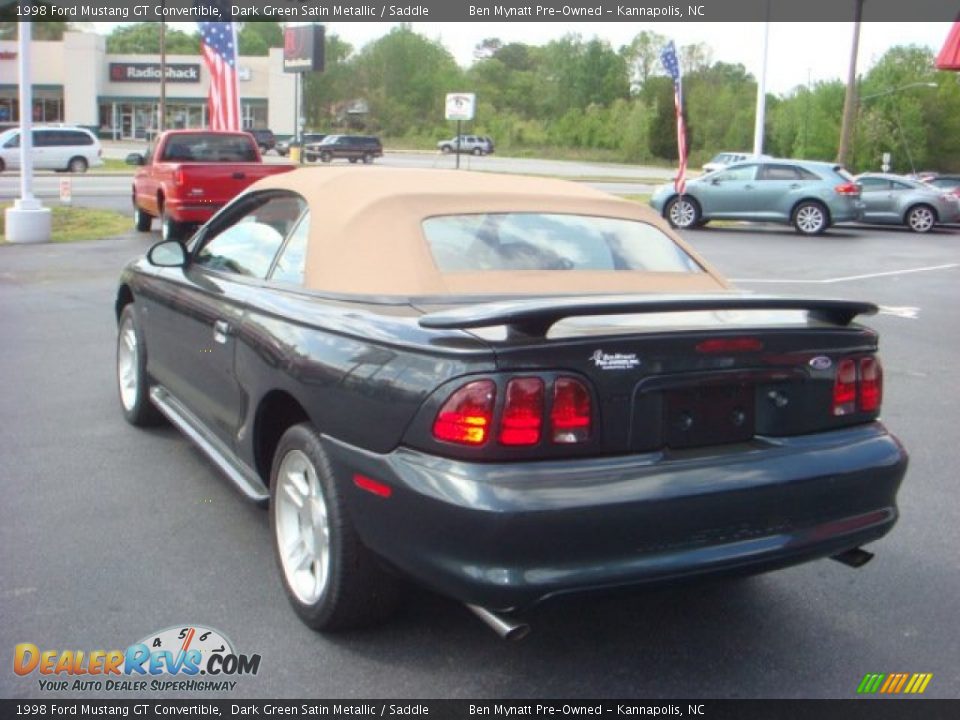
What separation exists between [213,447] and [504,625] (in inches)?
79.9

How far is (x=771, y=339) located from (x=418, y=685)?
1544mm

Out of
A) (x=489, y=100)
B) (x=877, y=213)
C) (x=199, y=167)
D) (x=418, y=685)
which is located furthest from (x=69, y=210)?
(x=489, y=100)

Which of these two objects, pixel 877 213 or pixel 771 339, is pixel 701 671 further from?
pixel 877 213

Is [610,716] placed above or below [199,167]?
below

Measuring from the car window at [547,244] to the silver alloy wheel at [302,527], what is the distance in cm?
95

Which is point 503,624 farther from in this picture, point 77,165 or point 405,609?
point 77,165

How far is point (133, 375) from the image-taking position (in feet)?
19.6

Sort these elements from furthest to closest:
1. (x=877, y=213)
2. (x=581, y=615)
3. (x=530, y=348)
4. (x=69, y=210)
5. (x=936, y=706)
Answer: (x=877, y=213), (x=69, y=210), (x=581, y=615), (x=936, y=706), (x=530, y=348)

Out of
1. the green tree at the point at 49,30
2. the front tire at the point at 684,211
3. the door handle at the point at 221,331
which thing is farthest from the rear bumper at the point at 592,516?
the green tree at the point at 49,30

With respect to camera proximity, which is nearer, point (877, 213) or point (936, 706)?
point (936, 706)

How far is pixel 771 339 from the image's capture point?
10.5 ft

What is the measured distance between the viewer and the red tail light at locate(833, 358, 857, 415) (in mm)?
3398

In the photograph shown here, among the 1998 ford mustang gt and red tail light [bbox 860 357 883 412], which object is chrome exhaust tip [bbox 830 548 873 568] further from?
red tail light [bbox 860 357 883 412]

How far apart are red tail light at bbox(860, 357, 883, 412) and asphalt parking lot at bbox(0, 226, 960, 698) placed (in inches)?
30.8
